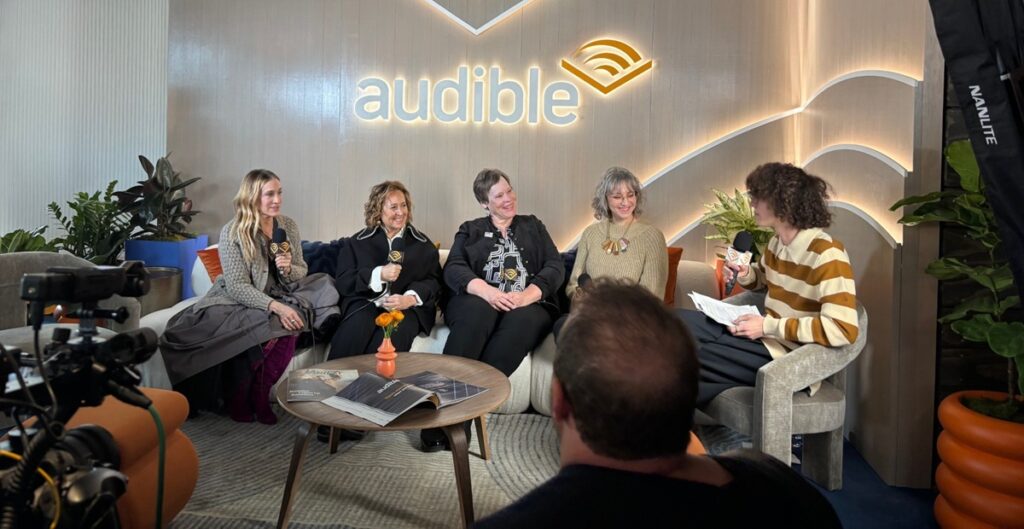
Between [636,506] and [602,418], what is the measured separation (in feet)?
0.35

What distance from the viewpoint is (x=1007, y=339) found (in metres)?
2.06

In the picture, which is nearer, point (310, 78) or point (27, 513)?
point (27, 513)

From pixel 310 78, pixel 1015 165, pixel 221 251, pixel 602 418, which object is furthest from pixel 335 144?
pixel 602 418

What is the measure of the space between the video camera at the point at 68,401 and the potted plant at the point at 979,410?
228 cm

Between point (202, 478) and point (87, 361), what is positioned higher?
point (87, 361)

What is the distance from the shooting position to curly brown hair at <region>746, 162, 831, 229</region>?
8.66 ft

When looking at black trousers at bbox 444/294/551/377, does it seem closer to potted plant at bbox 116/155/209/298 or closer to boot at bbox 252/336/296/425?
boot at bbox 252/336/296/425

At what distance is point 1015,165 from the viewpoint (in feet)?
5.70

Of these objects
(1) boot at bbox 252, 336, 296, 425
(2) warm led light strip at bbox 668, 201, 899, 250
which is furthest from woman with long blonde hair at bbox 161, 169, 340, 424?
(2) warm led light strip at bbox 668, 201, 899, 250

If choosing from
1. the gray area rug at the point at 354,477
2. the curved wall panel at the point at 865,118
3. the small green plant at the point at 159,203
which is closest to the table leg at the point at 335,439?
the gray area rug at the point at 354,477

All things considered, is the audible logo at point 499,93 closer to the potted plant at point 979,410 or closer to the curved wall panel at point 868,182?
the curved wall panel at point 868,182

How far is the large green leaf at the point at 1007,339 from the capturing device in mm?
2027

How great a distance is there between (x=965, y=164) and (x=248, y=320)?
9.95ft

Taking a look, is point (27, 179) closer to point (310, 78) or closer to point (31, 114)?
point (31, 114)
